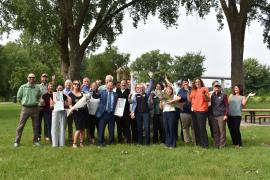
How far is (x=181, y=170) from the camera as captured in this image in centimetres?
844

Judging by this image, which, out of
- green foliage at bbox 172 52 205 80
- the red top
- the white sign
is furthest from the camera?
green foliage at bbox 172 52 205 80

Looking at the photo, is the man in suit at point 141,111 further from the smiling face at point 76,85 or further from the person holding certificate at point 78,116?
the smiling face at point 76,85

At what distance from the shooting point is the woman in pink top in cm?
1164

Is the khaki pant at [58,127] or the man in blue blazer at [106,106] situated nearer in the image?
the khaki pant at [58,127]

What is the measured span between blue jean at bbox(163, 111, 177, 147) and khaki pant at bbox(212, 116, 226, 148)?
3.49 ft

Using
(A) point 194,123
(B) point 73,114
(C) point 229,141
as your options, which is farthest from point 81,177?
(C) point 229,141

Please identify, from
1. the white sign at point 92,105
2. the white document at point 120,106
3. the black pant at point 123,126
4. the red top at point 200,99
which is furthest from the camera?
the black pant at point 123,126

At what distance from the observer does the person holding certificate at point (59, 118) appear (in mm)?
11773

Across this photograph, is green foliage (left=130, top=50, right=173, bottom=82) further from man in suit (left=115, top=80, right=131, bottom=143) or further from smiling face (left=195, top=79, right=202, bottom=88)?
smiling face (left=195, top=79, right=202, bottom=88)

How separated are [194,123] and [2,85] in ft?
256

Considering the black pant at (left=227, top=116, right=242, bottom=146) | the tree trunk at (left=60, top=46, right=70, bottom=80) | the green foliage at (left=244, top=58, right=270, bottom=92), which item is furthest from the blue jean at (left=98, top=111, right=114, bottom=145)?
the green foliage at (left=244, top=58, right=270, bottom=92)

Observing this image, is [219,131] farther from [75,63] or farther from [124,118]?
[75,63]

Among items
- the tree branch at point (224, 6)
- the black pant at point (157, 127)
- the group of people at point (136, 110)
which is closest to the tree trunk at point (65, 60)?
the tree branch at point (224, 6)

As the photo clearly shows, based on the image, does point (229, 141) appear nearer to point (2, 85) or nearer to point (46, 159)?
point (46, 159)
